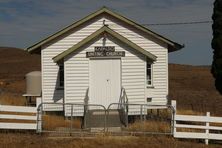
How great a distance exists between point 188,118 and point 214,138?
127 centimetres

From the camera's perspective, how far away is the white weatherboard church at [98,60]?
23.4m

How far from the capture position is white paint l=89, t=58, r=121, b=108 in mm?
23828

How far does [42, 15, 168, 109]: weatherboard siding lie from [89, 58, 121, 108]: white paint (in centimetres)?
37

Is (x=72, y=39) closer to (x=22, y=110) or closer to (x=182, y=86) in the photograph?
(x=22, y=110)

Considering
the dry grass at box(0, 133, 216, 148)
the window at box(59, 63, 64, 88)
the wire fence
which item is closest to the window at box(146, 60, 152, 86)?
the wire fence

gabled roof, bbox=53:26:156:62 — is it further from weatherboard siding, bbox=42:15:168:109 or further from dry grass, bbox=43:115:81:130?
dry grass, bbox=43:115:81:130

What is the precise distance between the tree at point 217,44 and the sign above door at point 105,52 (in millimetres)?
4556

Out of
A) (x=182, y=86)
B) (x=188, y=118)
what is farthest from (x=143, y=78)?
(x=182, y=86)

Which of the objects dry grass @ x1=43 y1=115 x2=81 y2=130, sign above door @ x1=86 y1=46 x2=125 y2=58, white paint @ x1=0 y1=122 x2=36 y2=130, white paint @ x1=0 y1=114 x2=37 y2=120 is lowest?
dry grass @ x1=43 y1=115 x2=81 y2=130

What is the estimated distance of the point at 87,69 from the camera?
2355 cm

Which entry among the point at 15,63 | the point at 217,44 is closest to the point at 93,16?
the point at 217,44

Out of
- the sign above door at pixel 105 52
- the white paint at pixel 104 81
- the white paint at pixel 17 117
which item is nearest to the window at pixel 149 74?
the white paint at pixel 104 81

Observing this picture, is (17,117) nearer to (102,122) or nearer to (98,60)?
(102,122)

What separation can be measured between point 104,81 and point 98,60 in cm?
107
